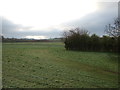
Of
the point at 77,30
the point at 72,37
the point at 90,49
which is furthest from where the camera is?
the point at 77,30

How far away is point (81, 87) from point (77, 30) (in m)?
40.0

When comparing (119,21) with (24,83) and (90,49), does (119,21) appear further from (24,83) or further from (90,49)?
(24,83)

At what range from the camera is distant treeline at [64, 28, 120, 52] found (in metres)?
38.2

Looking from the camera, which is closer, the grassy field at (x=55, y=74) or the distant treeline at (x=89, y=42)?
the grassy field at (x=55, y=74)

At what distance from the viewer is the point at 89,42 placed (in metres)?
41.0

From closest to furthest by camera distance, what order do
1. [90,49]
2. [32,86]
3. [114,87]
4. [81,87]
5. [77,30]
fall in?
[32,86] → [81,87] → [114,87] → [90,49] → [77,30]

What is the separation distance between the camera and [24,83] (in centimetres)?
816

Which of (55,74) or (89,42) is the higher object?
(89,42)

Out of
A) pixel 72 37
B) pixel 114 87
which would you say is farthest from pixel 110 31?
pixel 114 87

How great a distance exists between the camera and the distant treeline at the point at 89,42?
1505 inches

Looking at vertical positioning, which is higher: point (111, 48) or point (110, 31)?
point (110, 31)

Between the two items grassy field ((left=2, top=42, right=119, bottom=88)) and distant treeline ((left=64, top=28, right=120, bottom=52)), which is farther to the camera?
distant treeline ((left=64, top=28, right=120, bottom=52))

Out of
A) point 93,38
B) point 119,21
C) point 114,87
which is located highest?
point 119,21

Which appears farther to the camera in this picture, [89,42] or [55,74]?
[89,42]
